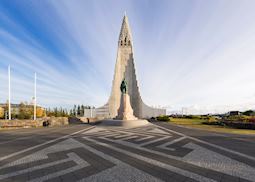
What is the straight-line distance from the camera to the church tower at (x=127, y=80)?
178 feet

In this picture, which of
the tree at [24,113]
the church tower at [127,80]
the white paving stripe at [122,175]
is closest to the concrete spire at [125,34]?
the church tower at [127,80]

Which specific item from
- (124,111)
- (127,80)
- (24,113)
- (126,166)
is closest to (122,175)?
(126,166)

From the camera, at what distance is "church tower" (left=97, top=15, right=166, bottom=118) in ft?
178

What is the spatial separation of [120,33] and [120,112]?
128 feet

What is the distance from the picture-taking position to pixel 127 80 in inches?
2267

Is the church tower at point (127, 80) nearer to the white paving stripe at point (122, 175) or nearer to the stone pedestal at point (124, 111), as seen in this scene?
the stone pedestal at point (124, 111)

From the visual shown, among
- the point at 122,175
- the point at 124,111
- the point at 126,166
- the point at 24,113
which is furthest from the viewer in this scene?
the point at 24,113

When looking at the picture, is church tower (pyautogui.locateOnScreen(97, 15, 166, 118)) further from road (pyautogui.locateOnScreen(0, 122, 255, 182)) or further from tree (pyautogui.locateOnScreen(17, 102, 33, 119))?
road (pyautogui.locateOnScreen(0, 122, 255, 182))

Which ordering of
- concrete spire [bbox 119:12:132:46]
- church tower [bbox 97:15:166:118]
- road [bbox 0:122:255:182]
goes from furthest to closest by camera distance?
concrete spire [bbox 119:12:132:46]
church tower [bbox 97:15:166:118]
road [bbox 0:122:255:182]

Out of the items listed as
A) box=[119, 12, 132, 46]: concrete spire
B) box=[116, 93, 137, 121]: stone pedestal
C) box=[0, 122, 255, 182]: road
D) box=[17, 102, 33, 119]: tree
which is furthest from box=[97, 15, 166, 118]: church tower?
box=[0, 122, 255, 182]: road

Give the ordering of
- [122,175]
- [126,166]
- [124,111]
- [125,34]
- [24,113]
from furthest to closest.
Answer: [125,34]
[24,113]
[124,111]
[126,166]
[122,175]

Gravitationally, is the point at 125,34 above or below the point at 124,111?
above

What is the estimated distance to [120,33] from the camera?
6109 centimetres

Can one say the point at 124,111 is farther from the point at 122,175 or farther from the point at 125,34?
the point at 125,34
